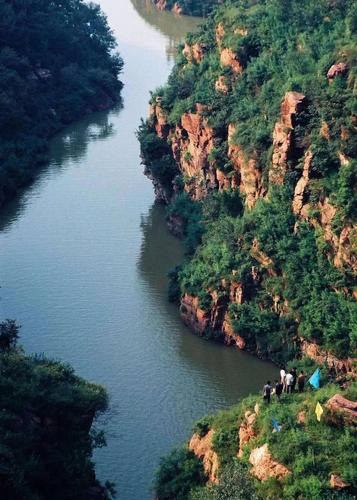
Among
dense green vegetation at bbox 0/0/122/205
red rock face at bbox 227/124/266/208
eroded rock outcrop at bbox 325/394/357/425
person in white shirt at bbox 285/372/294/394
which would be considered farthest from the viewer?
dense green vegetation at bbox 0/0/122/205

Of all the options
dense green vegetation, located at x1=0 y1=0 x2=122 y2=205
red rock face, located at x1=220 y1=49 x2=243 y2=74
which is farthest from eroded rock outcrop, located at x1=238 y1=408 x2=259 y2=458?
dense green vegetation, located at x1=0 y1=0 x2=122 y2=205

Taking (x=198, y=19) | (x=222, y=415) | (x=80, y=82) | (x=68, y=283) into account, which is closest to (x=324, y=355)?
(x=222, y=415)

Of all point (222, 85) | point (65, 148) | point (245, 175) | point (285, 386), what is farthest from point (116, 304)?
point (65, 148)

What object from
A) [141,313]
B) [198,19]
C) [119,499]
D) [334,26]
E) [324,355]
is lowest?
[198,19]

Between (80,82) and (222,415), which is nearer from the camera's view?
(222,415)

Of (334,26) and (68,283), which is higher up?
(334,26)

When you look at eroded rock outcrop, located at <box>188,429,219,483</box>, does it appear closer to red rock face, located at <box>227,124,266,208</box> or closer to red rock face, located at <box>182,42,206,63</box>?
red rock face, located at <box>227,124,266,208</box>

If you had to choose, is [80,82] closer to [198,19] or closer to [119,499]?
[198,19]

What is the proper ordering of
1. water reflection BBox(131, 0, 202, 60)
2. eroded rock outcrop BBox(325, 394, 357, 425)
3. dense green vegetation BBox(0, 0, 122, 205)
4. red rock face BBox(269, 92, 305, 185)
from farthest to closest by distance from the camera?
water reflection BBox(131, 0, 202, 60) → dense green vegetation BBox(0, 0, 122, 205) → red rock face BBox(269, 92, 305, 185) → eroded rock outcrop BBox(325, 394, 357, 425)
